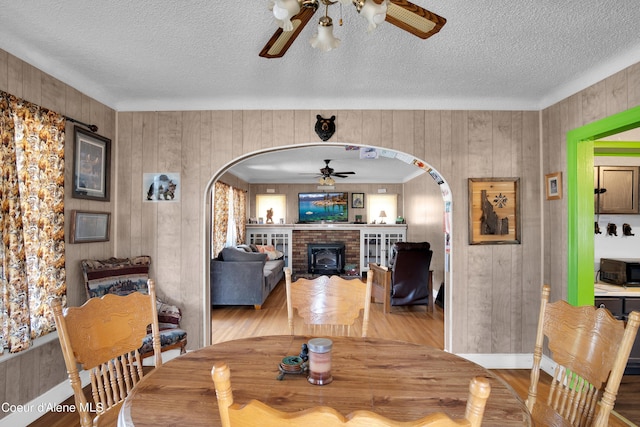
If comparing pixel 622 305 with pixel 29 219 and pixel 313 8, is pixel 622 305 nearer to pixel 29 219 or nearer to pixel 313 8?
pixel 313 8

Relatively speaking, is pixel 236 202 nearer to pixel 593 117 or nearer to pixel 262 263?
pixel 262 263

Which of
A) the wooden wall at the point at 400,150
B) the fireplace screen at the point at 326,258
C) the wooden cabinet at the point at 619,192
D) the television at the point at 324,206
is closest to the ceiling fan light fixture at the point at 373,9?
the wooden wall at the point at 400,150

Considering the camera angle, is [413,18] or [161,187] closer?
[413,18]

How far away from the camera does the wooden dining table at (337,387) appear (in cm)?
105

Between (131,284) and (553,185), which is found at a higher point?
(553,185)

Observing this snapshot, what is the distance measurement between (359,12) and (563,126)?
106 inches

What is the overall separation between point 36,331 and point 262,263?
2.98m

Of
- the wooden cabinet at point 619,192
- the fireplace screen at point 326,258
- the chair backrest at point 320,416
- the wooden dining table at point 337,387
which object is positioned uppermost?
the wooden cabinet at point 619,192

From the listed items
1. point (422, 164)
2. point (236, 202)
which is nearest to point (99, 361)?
point (422, 164)

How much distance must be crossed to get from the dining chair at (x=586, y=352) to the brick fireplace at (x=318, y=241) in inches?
279

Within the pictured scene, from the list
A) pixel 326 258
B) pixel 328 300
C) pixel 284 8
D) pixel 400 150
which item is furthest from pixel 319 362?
pixel 326 258

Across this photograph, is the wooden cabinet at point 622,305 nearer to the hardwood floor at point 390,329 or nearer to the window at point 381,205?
the hardwood floor at point 390,329

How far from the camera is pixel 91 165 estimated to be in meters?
2.99

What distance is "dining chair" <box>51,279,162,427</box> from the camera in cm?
131
